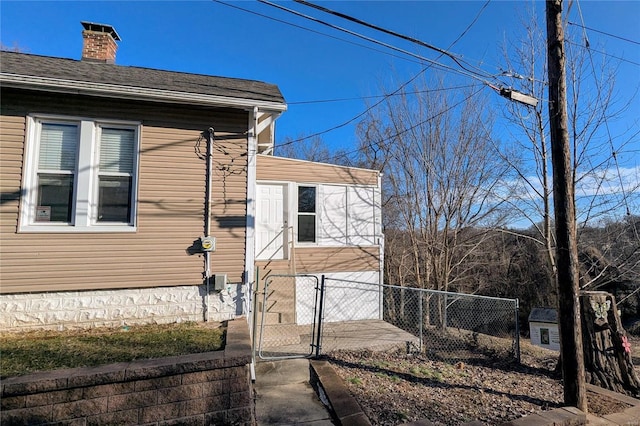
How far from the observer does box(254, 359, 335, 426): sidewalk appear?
3.38 metres

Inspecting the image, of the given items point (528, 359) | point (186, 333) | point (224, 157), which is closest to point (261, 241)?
point (224, 157)

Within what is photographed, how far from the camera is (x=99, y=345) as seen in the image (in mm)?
3730

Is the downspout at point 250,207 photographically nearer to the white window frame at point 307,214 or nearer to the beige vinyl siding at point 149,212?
the beige vinyl siding at point 149,212

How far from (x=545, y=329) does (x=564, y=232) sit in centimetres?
521

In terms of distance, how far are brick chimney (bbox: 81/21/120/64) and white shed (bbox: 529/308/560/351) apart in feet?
36.9

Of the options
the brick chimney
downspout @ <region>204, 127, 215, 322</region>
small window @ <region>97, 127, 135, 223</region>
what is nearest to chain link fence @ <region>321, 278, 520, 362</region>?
downspout @ <region>204, 127, 215, 322</region>

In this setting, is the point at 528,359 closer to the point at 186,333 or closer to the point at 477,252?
the point at 186,333

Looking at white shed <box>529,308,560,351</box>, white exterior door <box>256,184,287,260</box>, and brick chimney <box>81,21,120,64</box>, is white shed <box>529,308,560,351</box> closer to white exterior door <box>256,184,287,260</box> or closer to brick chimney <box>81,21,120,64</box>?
white exterior door <box>256,184,287,260</box>

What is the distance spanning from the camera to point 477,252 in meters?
14.5

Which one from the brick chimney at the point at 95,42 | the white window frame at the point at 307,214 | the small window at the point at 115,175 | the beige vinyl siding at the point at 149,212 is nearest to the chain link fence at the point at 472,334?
the white window frame at the point at 307,214

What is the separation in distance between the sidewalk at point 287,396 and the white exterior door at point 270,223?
361 centimetres

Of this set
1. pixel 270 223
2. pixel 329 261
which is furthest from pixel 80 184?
pixel 329 261

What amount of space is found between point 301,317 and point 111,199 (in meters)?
4.95

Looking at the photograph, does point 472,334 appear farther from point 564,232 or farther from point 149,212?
point 149,212
